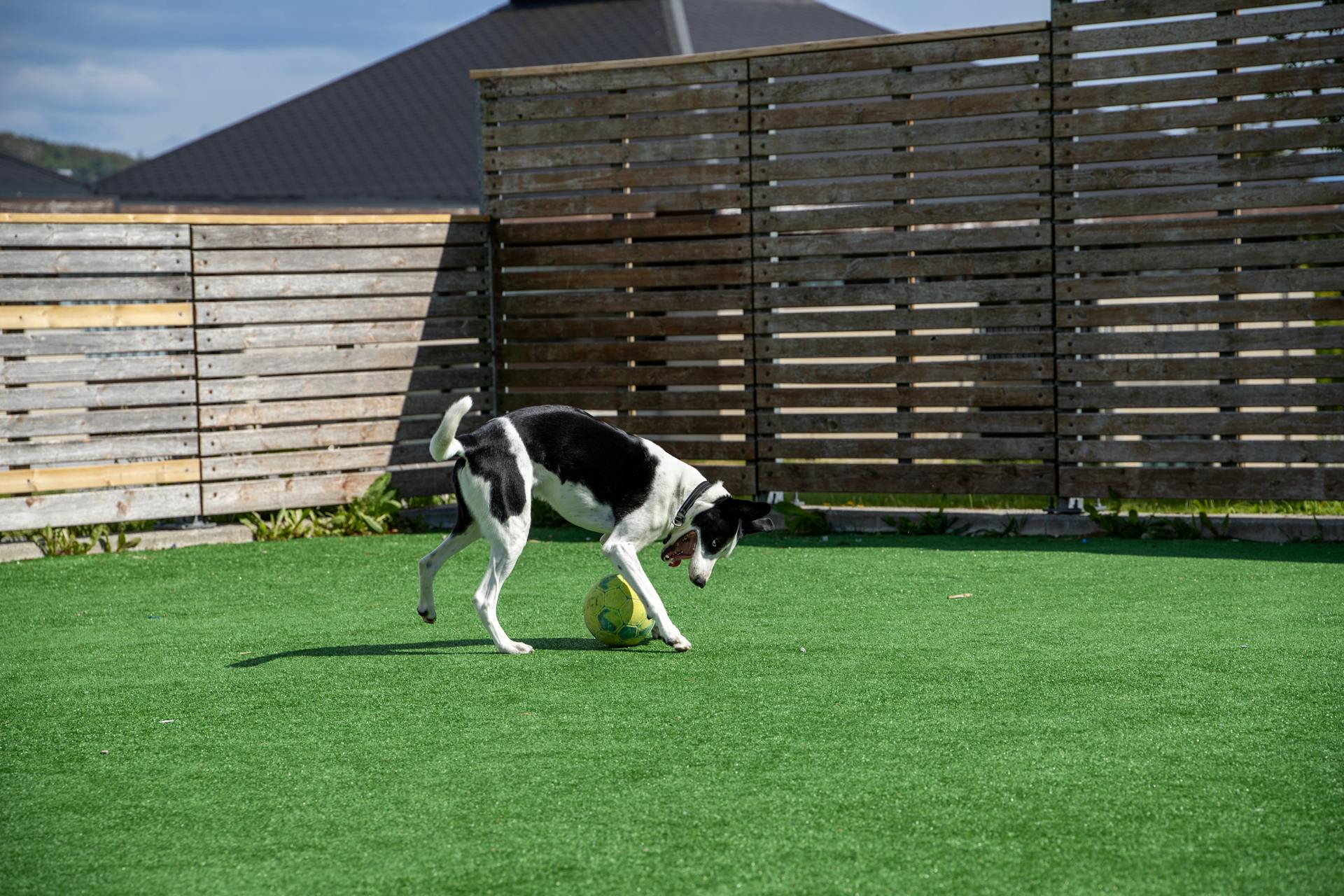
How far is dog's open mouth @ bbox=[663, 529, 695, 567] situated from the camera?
5.78 metres

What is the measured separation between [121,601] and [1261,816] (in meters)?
5.83

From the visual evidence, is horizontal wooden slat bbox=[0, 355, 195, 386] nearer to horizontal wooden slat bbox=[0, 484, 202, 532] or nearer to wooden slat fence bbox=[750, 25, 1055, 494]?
horizontal wooden slat bbox=[0, 484, 202, 532]

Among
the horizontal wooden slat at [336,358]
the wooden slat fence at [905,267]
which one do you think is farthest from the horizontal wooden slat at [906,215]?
the horizontal wooden slat at [336,358]

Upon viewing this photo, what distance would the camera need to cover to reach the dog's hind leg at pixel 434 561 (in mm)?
5590

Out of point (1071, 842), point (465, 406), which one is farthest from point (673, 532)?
point (1071, 842)

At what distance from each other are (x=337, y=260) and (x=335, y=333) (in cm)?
55

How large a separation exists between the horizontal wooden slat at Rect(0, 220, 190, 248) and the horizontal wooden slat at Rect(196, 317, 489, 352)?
69 centimetres

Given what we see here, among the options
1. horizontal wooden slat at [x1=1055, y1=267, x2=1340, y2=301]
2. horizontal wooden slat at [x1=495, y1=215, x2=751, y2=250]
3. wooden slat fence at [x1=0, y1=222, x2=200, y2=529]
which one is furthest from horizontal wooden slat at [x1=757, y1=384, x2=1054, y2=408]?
wooden slat fence at [x1=0, y1=222, x2=200, y2=529]

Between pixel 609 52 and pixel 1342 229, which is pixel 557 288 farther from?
pixel 609 52

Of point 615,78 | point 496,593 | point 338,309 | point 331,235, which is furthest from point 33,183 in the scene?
point 496,593

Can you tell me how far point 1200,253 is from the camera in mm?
8312

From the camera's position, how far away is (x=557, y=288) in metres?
10.0

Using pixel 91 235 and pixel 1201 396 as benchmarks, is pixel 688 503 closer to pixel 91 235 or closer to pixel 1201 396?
pixel 1201 396

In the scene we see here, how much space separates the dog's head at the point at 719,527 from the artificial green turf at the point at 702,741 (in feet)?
1.10
